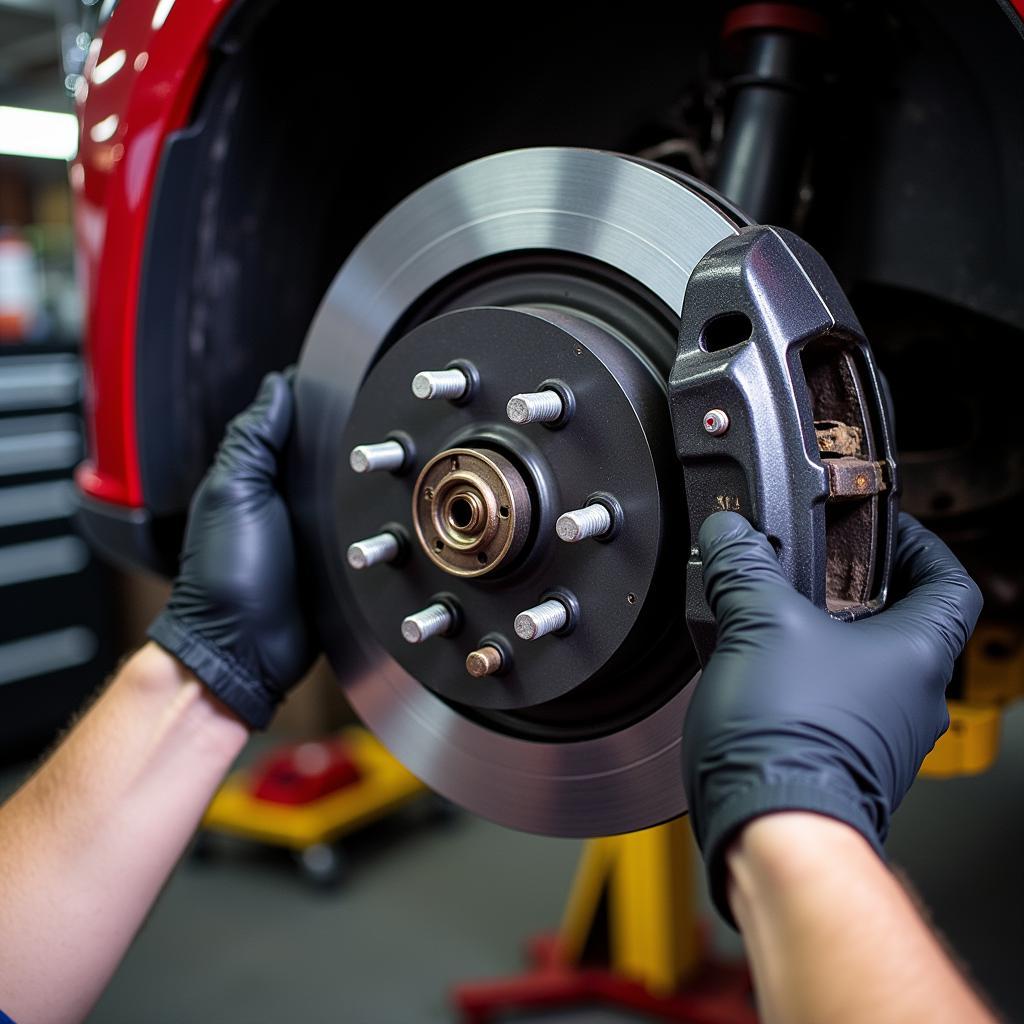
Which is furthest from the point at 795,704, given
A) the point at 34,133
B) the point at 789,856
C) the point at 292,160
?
the point at 34,133

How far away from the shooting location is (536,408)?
0.58 metres

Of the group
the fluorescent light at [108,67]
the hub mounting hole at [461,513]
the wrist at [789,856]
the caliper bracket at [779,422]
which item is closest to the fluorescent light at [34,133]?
the fluorescent light at [108,67]

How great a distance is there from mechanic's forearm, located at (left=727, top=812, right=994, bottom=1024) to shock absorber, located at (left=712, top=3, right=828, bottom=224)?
0.44 meters

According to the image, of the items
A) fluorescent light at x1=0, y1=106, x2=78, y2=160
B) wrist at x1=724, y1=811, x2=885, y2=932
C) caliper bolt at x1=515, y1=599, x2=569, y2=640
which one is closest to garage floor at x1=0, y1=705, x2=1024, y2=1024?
caliper bolt at x1=515, y1=599, x2=569, y2=640

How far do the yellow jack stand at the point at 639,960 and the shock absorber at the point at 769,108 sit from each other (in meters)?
1.09

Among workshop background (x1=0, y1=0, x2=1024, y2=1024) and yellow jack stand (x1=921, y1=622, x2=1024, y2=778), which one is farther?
workshop background (x1=0, y1=0, x2=1024, y2=1024)

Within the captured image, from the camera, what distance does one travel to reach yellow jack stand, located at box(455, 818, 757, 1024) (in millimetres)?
1542

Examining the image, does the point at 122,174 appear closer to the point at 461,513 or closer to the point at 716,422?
the point at 461,513

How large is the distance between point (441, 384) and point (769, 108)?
31 centimetres

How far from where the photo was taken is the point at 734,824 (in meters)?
0.44

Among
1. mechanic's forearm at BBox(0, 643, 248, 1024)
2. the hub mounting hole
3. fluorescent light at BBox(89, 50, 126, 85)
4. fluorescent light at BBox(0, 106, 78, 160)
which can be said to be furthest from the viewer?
fluorescent light at BBox(0, 106, 78, 160)

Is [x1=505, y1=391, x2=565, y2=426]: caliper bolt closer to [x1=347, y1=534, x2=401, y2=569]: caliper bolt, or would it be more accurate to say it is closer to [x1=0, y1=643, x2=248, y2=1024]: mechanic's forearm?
[x1=347, y1=534, x2=401, y2=569]: caliper bolt

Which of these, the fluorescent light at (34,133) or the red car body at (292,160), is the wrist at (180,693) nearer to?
the red car body at (292,160)

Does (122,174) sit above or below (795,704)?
above
